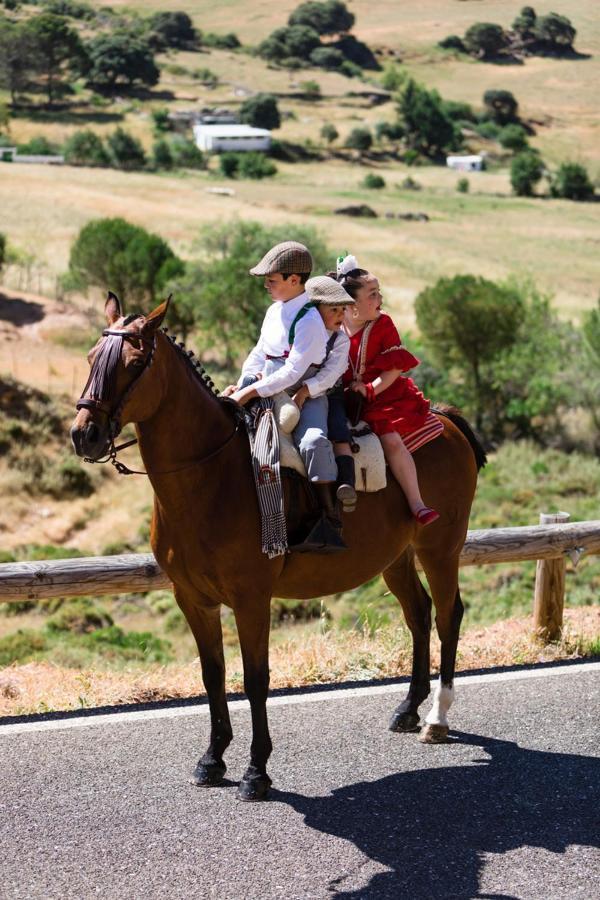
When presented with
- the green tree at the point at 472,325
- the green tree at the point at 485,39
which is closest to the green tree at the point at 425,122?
the green tree at the point at 485,39

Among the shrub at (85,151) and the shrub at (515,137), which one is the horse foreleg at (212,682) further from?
the shrub at (515,137)

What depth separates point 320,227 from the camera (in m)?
72.1

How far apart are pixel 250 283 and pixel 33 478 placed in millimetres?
15885

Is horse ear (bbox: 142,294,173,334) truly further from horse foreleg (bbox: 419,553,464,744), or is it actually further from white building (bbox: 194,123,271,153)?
white building (bbox: 194,123,271,153)

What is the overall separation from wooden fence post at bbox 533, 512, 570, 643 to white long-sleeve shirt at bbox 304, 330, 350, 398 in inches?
121

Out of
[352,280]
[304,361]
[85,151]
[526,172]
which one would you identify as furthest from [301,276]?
→ [85,151]

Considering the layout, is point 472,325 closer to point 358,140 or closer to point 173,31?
point 358,140

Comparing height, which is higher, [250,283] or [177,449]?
[177,449]

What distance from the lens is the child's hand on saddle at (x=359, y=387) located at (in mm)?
6641

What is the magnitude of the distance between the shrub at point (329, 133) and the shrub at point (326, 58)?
33214 millimetres

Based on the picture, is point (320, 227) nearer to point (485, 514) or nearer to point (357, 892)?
point (485, 514)

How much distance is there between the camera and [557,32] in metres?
52.6

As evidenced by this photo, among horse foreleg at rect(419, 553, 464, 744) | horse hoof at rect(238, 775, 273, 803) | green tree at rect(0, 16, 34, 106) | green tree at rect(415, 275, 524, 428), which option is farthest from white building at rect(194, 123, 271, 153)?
horse hoof at rect(238, 775, 273, 803)

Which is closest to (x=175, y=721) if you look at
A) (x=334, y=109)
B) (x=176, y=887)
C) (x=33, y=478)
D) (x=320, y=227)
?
(x=176, y=887)
